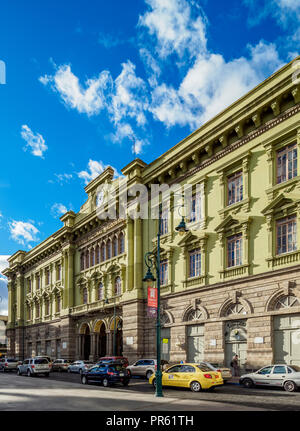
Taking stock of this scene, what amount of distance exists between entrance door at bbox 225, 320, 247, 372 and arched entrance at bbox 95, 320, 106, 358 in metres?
19.3

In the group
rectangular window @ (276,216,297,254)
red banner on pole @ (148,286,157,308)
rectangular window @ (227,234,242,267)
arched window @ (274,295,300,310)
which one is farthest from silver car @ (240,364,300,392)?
rectangular window @ (227,234,242,267)

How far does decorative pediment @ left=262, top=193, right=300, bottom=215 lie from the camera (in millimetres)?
26028

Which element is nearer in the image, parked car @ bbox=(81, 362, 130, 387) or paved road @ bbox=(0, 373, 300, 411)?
paved road @ bbox=(0, 373, 300, 411)

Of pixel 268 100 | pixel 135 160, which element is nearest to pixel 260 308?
pixel 268 100

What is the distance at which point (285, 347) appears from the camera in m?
25.6

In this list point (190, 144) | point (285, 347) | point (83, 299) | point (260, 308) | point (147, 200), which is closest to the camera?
point (285, 347)

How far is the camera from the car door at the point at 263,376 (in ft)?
76.5

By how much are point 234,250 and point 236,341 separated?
5.94m

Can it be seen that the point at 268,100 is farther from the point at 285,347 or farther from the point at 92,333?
the point at 92,333

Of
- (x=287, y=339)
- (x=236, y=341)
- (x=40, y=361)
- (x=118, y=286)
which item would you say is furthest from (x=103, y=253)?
(x=287, y=339)

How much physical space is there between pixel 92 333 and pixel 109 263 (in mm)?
8025

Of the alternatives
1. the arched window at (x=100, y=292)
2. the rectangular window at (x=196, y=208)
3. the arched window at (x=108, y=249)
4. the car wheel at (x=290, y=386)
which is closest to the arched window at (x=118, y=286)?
the arched window at (x=108, y=249)

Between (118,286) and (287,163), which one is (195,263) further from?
(118,286)

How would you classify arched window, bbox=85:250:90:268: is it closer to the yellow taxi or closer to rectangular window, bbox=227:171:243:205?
rectangular window, bbox=227:171:243:205
